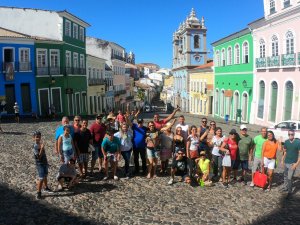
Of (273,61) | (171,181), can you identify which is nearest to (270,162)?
(171,181)

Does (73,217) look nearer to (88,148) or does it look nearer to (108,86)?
(88,148)

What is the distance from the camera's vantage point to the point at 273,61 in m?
23.7

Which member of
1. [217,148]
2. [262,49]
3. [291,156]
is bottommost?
[291,156]

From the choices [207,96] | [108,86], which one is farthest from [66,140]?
[108,86]

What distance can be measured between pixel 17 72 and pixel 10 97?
185cm

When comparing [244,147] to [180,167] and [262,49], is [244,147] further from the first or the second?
[262,49]

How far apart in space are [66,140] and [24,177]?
6.65 feet

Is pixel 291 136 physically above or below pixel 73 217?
above

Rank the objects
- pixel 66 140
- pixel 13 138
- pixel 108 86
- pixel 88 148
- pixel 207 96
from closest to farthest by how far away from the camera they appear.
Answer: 1. pixel 66 140
2. pixel 88 148
3. pixel 13 138
4. pixel 207 96
5. pixel 108 86

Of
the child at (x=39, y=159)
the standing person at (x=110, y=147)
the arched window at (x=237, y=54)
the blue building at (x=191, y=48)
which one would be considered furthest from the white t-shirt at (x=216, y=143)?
the blue building at (x=191, y=48)

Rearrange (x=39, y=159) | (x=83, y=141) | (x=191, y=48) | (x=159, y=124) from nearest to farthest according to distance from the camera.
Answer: (x=39, y=159) < (x=83, y=141) < (x=159, y=124) < (x=191, y=48)

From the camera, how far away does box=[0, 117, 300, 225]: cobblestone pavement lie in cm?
683

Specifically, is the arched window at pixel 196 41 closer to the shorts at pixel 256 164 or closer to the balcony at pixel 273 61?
the balcony at pixel 273 61

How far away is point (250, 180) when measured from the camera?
9570mm
